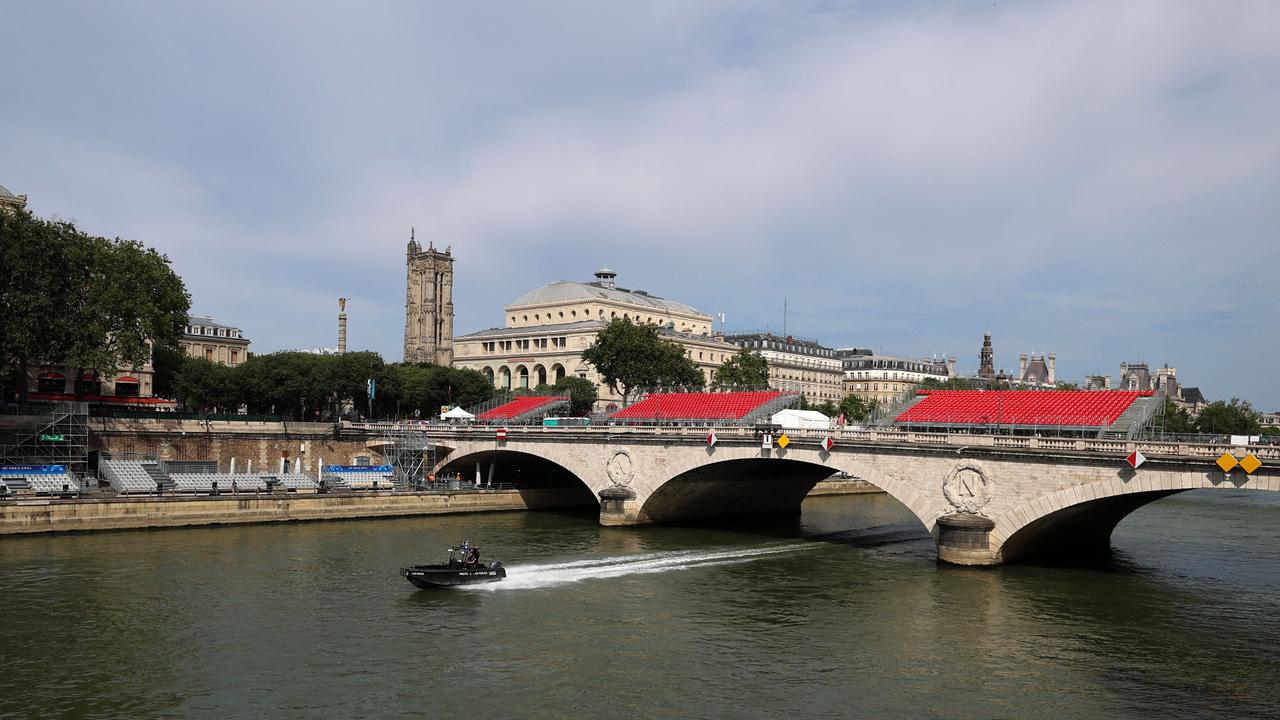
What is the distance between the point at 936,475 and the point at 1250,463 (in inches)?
606

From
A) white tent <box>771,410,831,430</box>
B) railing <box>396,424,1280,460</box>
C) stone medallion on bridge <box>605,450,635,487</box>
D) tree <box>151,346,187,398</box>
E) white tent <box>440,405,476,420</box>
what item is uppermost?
tree <box>151,346,187,398</box>

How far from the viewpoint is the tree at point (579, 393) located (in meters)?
142

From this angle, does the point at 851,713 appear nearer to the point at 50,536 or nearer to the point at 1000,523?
the point at 1000,523

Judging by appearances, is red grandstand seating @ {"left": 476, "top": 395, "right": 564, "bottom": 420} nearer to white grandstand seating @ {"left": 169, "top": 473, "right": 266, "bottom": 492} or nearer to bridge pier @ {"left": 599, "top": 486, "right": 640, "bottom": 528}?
white grandstand seating @ {"left": 169, "top": 473, "right": 266, "bottom": 492}

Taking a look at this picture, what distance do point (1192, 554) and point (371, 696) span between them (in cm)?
5167

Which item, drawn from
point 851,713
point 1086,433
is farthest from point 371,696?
point 1086,433

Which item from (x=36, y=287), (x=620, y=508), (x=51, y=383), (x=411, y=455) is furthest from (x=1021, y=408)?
(x=51, y=383)

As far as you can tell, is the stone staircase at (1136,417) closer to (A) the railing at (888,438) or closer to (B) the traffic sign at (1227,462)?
(A) the railing at (888,438)

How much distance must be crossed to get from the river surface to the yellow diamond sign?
21.3 ft

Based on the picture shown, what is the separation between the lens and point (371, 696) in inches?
1272

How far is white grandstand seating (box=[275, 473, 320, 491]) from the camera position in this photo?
249 feet

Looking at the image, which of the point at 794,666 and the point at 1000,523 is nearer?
the point at 794,666

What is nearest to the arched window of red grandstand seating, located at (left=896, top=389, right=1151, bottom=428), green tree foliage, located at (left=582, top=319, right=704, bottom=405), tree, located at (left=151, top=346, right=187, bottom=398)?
tree, located at (left=151, top=346, right=187, bottom=398)

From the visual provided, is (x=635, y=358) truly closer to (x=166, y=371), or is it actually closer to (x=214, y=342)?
(x=166, y=371)
